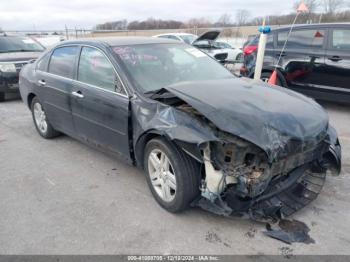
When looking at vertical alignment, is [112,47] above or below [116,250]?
above

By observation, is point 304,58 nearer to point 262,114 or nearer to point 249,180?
point 262,114

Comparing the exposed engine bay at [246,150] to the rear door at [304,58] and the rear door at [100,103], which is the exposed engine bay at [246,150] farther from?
the rear door at [304,58]

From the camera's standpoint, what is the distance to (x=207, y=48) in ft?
41.0

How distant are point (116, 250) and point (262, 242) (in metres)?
1.19

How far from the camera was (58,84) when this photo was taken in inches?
165

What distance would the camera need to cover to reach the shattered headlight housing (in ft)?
25.1

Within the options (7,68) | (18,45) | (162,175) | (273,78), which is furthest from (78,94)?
(18,45)

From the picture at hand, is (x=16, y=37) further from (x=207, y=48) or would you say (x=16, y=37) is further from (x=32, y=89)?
(x=207, y=48)

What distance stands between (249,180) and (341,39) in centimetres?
467

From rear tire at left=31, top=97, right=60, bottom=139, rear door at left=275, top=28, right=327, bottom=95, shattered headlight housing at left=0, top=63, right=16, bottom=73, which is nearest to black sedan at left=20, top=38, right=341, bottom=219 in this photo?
rear tire at left=31, top=97, right=60, bottom=139

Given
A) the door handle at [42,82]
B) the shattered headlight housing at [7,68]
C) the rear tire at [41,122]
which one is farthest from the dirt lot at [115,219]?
the shattered headlight housing at [7,68]

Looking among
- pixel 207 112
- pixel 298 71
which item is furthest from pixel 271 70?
pixel 207 112

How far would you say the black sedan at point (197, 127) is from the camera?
248cm

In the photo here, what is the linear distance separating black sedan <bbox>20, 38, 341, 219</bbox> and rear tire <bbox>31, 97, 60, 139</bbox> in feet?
3.47
